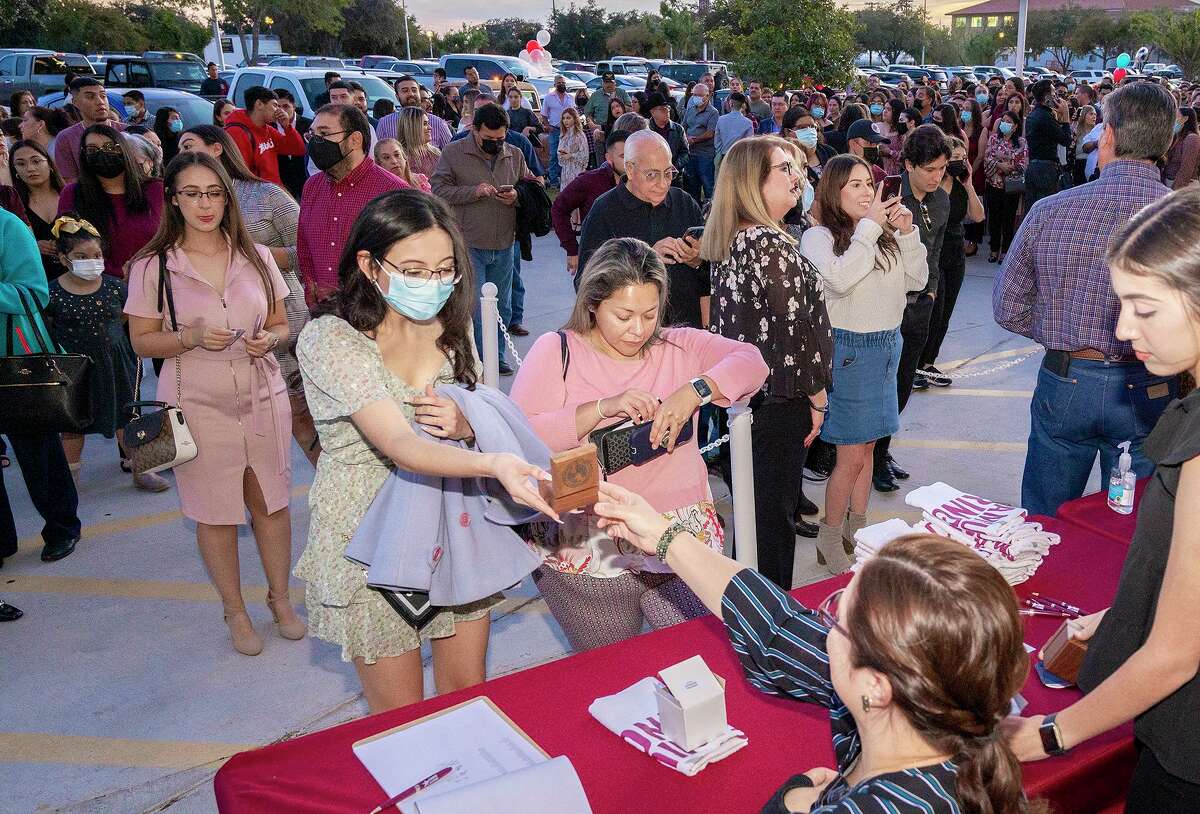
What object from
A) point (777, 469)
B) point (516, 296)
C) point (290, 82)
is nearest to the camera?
point (777, 469)

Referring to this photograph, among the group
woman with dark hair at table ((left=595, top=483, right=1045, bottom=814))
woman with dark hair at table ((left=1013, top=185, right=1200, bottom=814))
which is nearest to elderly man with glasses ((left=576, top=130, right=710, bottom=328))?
woman with dark hair at table ((left=1013, top=185, right=1200, bottom=814))

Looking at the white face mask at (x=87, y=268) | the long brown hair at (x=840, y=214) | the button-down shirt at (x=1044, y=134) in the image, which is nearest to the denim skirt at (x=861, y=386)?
the long brown hair at (x=840, y=214)

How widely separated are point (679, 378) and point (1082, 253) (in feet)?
5.68

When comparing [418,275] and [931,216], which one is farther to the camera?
[931,216]

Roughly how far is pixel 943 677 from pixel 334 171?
443cm

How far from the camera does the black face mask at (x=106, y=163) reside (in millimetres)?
5137

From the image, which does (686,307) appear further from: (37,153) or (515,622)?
(37,153)

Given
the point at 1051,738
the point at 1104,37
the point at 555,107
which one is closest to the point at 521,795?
the point at 1051,738

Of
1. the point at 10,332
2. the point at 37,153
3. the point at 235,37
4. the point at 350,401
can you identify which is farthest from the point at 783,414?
the point at 235,37

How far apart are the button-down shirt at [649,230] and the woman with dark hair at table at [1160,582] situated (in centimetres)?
333

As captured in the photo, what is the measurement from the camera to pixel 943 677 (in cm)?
136

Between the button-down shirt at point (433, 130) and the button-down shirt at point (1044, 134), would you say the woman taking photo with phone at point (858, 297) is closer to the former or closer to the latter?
the button-down shirt at point (433, 130)

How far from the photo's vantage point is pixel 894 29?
58250 millimetres

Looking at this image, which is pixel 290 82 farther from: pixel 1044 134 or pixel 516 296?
pixel 1044 134
